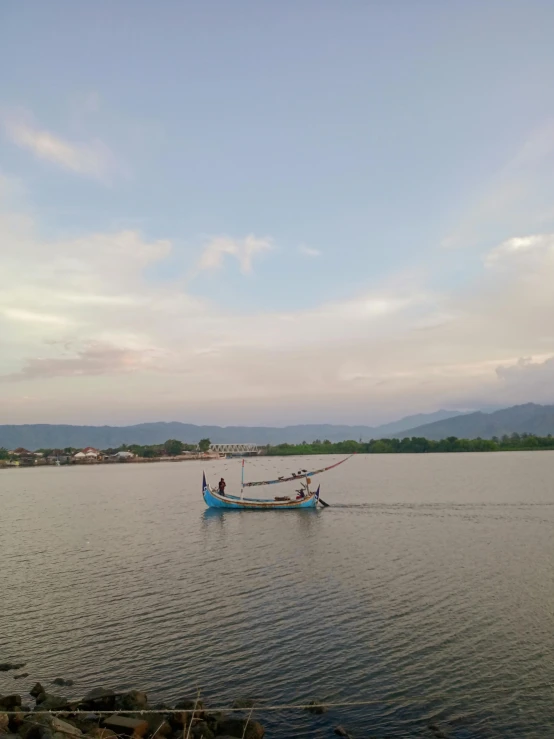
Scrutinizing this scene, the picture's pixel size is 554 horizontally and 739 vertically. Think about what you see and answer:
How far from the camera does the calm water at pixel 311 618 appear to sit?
15039mm

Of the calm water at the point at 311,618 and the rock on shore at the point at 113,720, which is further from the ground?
the rock on shore at the point at 113,720

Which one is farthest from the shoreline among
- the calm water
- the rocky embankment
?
the calm water

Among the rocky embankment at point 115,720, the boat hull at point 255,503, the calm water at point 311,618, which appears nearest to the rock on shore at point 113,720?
the rocky embankment at point 115,720

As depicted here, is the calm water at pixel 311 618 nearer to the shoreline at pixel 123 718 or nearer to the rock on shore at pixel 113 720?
the shoreline at pixel 123 718

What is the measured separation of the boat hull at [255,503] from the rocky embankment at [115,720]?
138 feet

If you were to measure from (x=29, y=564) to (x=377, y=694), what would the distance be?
26.8 meters

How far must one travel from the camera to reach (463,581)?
86.4ft

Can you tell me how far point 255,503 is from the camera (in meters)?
57.1

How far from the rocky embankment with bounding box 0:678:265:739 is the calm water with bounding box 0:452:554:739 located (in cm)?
113

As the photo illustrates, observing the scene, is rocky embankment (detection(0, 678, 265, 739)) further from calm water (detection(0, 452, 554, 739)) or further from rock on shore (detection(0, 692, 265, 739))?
calm water (detection(0, 452, 554, 739))

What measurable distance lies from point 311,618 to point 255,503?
3641cm

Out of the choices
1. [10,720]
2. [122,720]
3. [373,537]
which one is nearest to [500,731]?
[122,720]

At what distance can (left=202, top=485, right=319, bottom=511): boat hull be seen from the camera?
56594mm

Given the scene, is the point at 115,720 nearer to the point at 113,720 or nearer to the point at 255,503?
the point at 113,720
